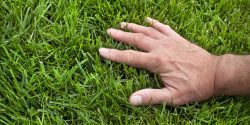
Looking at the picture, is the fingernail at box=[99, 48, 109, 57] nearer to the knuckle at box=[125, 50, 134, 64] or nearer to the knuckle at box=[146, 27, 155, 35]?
the knuckle at box=[125, 50, 134, 64]

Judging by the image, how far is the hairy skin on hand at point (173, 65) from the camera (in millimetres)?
2121

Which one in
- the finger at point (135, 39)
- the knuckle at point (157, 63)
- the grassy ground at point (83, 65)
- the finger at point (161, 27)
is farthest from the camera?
the finger at point (161, 27)

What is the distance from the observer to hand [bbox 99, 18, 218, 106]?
2.12 metres

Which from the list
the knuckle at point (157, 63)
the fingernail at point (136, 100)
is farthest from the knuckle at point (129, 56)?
the fingernail at point (136, 100)

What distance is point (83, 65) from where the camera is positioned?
2227 millimetres

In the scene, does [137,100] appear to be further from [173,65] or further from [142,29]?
[142,29]

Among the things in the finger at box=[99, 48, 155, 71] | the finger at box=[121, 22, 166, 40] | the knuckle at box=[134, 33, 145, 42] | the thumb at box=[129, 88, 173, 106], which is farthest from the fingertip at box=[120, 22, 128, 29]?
the thumb at box=[129, 88, 173, 106]

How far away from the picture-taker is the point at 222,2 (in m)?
2.69

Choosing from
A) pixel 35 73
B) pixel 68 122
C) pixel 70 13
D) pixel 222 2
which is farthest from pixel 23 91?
pixel 222 2

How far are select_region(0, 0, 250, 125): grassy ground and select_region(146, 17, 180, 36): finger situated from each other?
48mm

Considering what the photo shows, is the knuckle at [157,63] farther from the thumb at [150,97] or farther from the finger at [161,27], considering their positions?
the finger at [161,27]

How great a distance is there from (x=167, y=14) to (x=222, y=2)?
363mm

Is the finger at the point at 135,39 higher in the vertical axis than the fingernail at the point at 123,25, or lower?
lower

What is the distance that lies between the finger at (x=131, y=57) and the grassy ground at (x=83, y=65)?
3 centimetres
